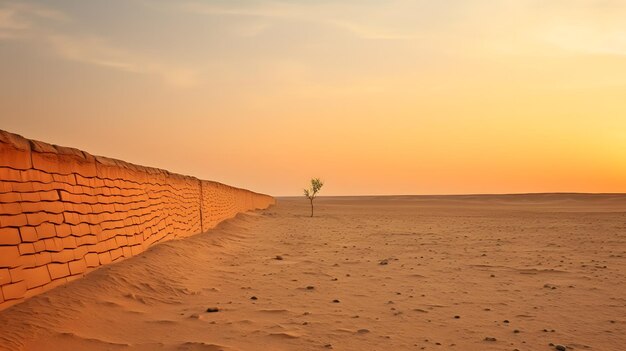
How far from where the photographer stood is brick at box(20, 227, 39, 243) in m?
4.56

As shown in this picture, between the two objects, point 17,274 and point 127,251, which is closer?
point 17,274

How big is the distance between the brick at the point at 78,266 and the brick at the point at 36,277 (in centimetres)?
49

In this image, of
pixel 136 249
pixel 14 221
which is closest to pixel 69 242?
Answer: pixel 14 221

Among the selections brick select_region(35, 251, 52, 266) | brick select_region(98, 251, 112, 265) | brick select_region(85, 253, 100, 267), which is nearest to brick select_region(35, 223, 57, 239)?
brick select_region(35, 251, 52, 266)

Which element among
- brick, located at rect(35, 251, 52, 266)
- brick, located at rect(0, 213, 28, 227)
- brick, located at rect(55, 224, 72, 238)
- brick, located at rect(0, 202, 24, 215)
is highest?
brick, located at rect(0, 202, 24, 215)

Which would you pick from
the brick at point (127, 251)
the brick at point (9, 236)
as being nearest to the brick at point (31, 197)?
the brick at point (9, 236)

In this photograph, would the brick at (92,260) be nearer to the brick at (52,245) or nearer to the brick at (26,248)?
the brick at (52,245)

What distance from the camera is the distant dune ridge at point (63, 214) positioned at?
4.45m

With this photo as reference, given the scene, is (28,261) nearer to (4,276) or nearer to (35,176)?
(4,276)

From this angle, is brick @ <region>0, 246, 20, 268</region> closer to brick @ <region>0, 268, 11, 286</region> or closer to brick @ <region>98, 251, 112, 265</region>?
brick @ <region>0, 268, 11, 286</region>

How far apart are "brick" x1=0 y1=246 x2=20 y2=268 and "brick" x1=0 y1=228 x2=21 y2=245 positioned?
1.8 inches

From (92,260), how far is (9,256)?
166 cm

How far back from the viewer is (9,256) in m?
4.31

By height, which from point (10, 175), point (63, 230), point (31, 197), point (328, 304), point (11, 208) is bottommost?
point (328, 304)
